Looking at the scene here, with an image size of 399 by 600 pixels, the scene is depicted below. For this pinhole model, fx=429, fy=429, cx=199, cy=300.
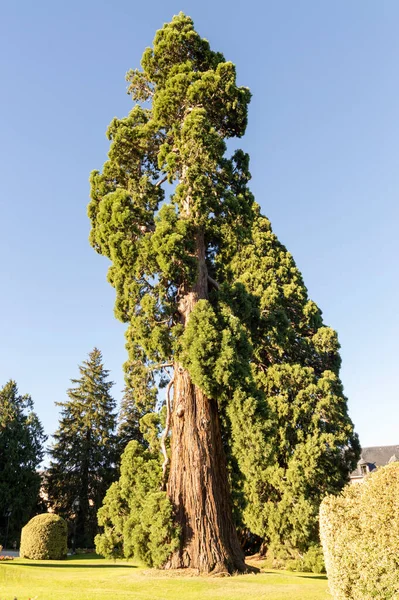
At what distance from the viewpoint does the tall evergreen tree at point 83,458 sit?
3170 centimetres

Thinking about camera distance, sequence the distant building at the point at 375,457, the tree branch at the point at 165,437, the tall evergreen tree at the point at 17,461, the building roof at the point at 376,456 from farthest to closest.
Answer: the building roof at the point at 376,456 < the distant building at the point at 375,457 < the tall evergreen tree at the point at 17,461 < the tree branch at the point at 165,437

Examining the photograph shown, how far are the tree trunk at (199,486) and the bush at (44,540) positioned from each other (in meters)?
13.2

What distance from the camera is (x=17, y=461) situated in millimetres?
30219

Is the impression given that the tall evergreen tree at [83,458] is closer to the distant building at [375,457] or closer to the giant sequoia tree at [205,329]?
the giant sequoia tree at [205,329]

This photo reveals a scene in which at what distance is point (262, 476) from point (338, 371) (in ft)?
19.7

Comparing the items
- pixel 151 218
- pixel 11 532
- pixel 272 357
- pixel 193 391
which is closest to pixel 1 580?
pixel 193 391

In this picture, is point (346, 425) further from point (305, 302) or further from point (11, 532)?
point (11, 532)

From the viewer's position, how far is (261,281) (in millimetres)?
19516

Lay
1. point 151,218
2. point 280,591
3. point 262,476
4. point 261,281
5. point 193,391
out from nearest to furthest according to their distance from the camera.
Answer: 1. point 280,591
2. point 193,391
3. point 151,218
4. point 262,476
5. point 261,281

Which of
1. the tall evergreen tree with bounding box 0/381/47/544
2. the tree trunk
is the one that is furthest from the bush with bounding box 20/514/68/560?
the tree trunk

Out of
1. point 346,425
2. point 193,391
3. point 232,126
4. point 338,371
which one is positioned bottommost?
point 346,425

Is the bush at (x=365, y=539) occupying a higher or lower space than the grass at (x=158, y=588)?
higher

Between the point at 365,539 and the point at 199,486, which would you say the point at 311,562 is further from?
the point at 365,539

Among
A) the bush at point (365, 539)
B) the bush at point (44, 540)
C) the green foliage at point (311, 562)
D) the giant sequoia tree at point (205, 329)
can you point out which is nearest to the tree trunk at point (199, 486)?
the giant sequoia tree at point (205, 329)
